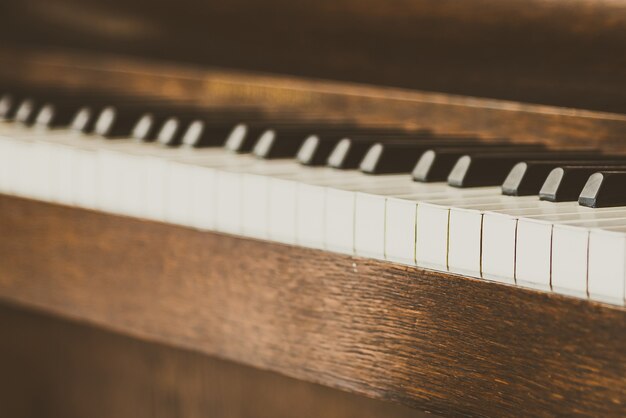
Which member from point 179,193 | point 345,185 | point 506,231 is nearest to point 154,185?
point 179,193

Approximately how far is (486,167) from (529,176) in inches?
2.6

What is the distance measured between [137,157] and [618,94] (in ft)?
1.73

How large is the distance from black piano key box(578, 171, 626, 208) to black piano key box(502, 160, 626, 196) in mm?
60

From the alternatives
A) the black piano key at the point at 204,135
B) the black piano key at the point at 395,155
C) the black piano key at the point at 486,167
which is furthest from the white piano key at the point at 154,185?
the black piano key at the point at 486,167

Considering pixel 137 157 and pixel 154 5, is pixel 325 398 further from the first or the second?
pixel 154 5

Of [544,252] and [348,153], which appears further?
[348,153]

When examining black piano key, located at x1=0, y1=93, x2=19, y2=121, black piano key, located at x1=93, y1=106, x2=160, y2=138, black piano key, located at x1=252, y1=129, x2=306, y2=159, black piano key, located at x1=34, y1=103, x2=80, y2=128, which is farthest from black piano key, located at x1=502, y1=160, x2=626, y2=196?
black piano key, located at x1=0, y1=93, x2=19, y2=121

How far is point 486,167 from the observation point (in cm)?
102

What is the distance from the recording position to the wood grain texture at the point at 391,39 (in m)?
1.10

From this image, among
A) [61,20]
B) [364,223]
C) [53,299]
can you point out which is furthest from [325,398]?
[61,20]

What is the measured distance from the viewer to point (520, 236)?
0.83 m

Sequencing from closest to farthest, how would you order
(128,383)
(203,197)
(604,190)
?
1. (604,190)
2. (203,197)
3. (128,383)

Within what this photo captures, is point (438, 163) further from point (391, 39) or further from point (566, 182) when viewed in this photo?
point (391, 39)

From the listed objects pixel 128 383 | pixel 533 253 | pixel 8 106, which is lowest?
pixel 128 383
